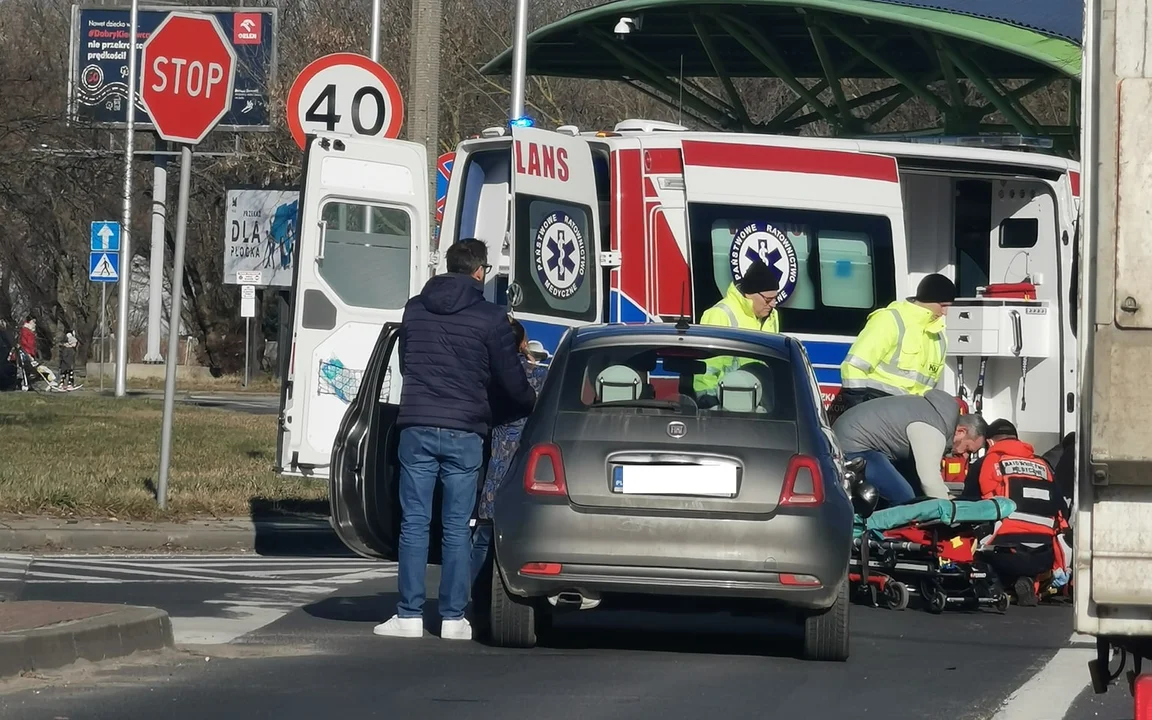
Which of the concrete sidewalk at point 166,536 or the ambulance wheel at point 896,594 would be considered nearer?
the ambulance wheel at point 896,594

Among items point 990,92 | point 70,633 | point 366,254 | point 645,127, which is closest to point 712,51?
point 990,92

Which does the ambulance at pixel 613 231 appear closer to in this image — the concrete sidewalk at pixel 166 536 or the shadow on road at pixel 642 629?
the concrete sidewalk at pixel 166 536

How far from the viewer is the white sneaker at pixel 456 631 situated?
890 centimetres

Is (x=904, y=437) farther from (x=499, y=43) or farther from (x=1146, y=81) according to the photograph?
(x=499, y=43)

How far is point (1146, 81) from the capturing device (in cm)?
500

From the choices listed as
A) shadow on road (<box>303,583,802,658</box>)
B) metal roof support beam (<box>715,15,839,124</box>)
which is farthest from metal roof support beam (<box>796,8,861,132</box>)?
shadow on road (<box>303,583,802,658</box>)

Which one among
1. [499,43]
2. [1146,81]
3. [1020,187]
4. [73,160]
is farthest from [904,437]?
[499,43]

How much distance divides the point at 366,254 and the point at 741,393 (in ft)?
17.5

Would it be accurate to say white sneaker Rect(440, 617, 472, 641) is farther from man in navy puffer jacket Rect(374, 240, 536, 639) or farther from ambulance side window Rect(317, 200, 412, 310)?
ambulance side window Rect(317, 200, 412, 310)

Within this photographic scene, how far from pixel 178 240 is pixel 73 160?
6010mm

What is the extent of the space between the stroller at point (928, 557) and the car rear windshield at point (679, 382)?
1918 millimetres

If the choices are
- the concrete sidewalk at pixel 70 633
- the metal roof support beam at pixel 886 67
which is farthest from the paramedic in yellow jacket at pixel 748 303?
the metal roof support beam at pixel 886 67

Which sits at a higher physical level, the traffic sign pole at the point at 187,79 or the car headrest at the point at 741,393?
the traffic sign pole at the point at 187,79

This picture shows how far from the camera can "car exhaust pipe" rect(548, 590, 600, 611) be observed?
8.27 metres
